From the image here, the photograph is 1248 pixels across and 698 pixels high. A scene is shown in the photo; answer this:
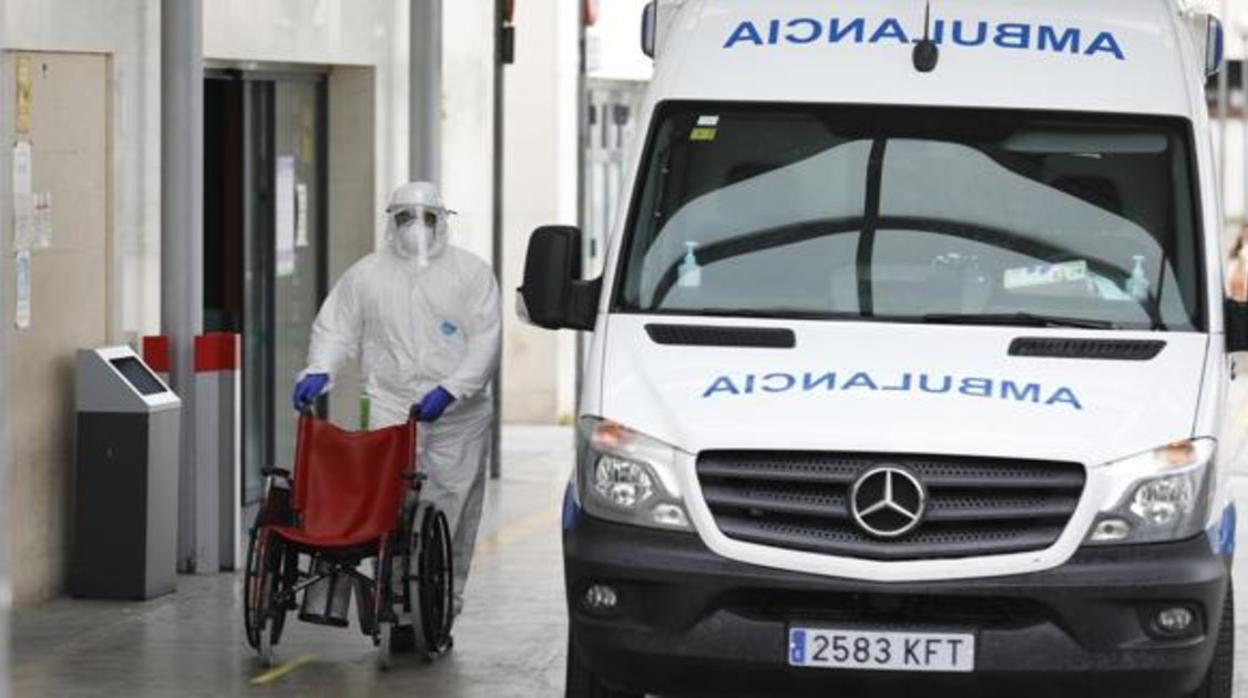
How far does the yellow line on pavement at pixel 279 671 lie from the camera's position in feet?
34.3

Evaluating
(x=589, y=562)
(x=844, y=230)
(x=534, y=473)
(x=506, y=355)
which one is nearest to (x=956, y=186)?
(x=844, y=230)

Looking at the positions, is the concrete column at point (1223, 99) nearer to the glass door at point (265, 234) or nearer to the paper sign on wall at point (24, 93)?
the glass door at point (265, 234)

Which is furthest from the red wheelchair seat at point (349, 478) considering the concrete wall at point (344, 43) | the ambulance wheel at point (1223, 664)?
the concrete wall at point (344, 43)

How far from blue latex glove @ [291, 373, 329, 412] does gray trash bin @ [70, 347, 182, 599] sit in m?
1.64

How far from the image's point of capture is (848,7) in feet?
30.9

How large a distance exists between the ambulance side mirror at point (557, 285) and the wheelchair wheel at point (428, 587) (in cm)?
154

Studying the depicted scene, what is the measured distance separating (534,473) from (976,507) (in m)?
10.7

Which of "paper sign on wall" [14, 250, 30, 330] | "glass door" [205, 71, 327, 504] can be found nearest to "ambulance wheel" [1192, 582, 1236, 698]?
"paper sign on wall" [14, 250, 30, 330]

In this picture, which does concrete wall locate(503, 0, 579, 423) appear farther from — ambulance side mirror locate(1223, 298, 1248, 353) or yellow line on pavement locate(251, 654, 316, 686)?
ambulance side mirror locate(1223, 298, 1248, 353)

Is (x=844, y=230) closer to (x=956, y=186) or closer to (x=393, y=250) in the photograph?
(x=956, y=186)

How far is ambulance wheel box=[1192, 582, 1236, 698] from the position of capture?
28.5 feet

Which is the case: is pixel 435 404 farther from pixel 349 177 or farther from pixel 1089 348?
pixel 349 177

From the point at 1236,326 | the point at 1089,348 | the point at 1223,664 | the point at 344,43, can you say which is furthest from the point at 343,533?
the point at 344,43

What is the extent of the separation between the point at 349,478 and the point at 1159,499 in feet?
11.1
